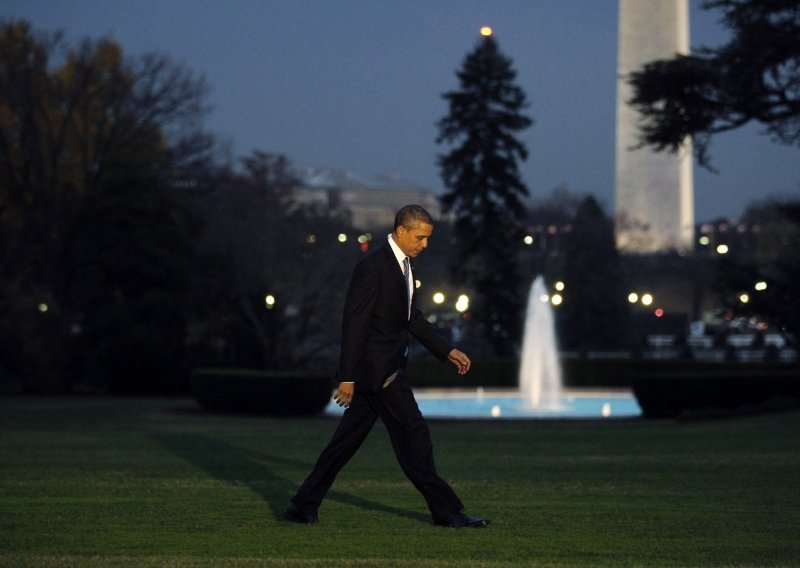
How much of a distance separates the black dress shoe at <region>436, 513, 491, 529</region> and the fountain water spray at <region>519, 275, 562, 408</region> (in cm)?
3501

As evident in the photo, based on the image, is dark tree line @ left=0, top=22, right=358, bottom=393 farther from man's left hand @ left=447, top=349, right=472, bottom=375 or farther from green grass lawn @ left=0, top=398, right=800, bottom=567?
man's left hand @ left=447, top=349, right=472, bottom=375

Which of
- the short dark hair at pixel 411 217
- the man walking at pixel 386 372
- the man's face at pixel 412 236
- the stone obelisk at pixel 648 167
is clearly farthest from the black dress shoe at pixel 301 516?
the stone obelisk at pixel 648 167

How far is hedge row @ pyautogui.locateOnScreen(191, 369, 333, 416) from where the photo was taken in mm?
34312

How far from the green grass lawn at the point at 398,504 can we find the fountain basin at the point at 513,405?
1466cm

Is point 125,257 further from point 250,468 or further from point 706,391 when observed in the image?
point 250,468

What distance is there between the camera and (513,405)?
41281mm

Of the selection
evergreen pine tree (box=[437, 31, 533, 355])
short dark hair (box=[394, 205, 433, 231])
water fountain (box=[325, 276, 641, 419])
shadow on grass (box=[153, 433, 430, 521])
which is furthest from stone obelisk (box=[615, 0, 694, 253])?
short dark hair (box=[394, 205, 433, 231])

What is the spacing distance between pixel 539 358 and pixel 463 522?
39253 millimetres

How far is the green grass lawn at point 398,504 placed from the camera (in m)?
8.54

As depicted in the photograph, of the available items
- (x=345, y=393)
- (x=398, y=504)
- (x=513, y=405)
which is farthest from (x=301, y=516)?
(x=513, y=405)

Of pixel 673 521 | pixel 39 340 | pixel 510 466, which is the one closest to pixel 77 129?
pixel 39 340

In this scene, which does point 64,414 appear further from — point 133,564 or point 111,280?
point 133,564

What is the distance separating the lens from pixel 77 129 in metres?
54.8

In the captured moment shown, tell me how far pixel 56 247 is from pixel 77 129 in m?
6.76
